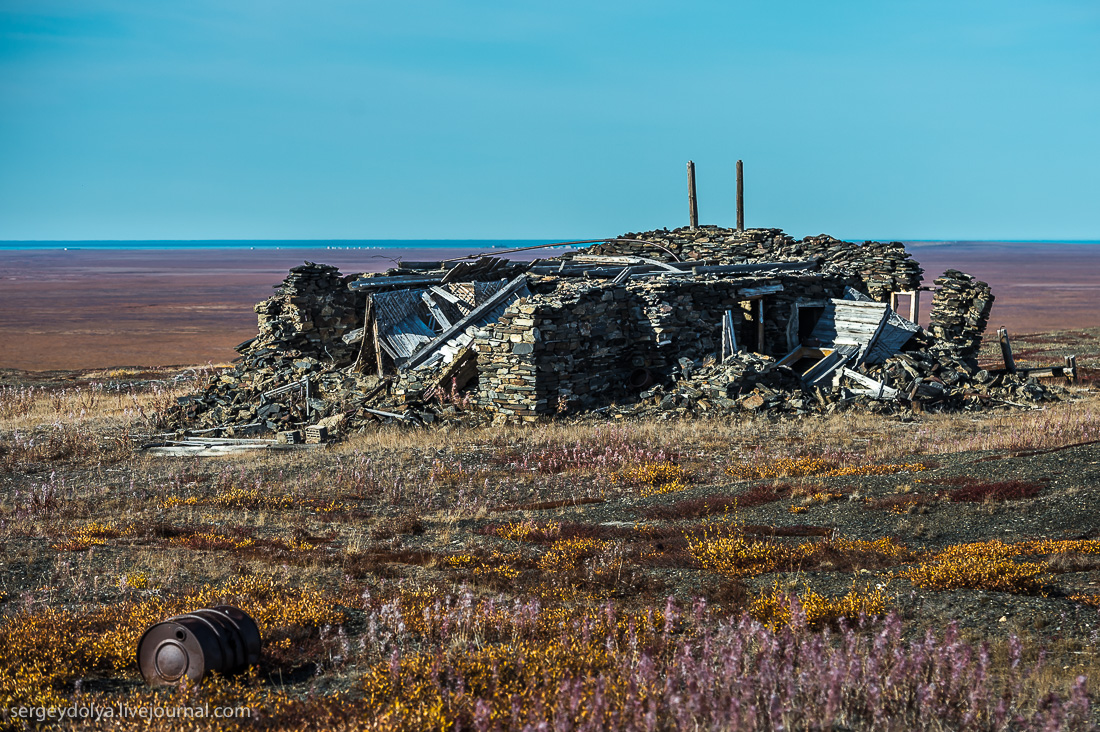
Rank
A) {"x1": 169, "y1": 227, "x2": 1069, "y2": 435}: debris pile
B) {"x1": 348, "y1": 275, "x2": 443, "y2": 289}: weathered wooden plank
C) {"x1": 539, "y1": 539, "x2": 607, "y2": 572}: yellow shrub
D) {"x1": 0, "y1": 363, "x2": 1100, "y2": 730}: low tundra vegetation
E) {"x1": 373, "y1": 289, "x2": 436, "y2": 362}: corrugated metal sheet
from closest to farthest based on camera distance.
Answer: {"x1": 0, "y1": 363, "x2": 1100, "y2": 730}: low tundra vegetation, {"x1": 539, "y1": 539, "x2": 607, "y2": 572}: yellow shrub, {"x1": 169, "y1": 227, "x2": 1069, "y2": 435}: debris pile, {"x1": 373, "y1": 289, "x2": 436, "y2": 362}: corrugated metal sheet, {"x1": 348, "y1": 275, "x2": 443, "y2": 289}: weathered wooden plank

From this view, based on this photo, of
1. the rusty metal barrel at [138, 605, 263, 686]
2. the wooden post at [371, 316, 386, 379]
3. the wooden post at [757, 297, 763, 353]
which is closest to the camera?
the rusty metal barrel at [138, 605, 263, 686]

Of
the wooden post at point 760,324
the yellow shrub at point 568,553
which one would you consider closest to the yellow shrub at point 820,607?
the yellow shrub at point 568,553

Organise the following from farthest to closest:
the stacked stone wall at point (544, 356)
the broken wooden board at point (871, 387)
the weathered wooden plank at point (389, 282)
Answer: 1. the weathered wooden plank at point (389, 282)
2. the broken wooden board at point (871, 387)
3. the stacked stone wall at point (544, 356)

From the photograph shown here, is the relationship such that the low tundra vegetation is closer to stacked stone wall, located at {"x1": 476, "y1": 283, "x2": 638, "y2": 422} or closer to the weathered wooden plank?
stacked stone wall, located at {"x1": 476, "y1": 283, "x2": 638, "y2": 422}

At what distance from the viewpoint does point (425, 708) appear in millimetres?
5020

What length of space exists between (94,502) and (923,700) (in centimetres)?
1123

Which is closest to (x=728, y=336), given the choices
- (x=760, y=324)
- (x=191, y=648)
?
(x=760, y=324)

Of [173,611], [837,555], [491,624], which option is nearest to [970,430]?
[837,555]

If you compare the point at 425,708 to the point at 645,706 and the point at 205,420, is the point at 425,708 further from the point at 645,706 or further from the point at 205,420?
the point at 205,420

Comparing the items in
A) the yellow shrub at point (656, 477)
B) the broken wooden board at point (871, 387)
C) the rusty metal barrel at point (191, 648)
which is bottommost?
the yellow shrub at point (656, 477)

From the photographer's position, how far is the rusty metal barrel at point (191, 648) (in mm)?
5496

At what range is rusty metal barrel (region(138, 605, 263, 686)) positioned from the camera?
5.50 meters

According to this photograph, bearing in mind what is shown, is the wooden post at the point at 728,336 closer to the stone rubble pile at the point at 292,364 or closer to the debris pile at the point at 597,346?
the debris pile at the point at 597,346

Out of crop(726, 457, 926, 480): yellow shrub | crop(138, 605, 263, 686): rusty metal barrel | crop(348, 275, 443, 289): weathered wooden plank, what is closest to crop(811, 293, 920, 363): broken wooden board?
crop(726, 457, 926, 480): yellow shrub
